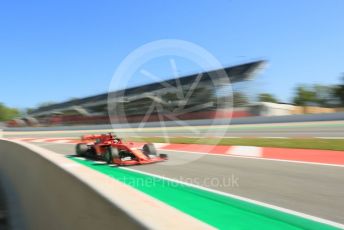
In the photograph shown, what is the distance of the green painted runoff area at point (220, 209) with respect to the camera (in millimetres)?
5734

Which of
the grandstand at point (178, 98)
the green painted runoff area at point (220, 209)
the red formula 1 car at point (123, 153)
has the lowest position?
the green painted runoff area at point (220, 209)

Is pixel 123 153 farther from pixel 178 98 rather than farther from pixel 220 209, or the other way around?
pixel 178 98

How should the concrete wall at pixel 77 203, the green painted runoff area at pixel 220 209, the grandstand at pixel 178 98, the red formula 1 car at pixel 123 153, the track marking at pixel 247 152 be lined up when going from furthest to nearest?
the grandstand at pixel 178 98 < the track marking at pixel 247 152 < the red formula 1 car at pixel 123 153 < the green painted runoff area at pixel 220 209 < the concrete wall at pixel 77 203

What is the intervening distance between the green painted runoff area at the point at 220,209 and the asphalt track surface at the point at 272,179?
0.35 metres

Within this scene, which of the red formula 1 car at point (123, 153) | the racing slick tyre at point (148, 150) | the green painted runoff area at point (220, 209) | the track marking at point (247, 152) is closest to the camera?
the green painted runoff area at point (220, 209)

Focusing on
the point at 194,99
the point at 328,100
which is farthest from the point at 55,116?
the point at 328,100

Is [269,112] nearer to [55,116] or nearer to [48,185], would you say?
[48,185]

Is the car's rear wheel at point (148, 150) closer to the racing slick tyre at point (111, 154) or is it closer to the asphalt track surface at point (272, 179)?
the asphalt track surface at point (272, 179)

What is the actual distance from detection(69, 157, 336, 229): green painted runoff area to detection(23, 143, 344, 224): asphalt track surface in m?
0.35

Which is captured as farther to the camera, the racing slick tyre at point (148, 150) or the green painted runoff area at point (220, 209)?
the racing slick tyre at point (148, 150)

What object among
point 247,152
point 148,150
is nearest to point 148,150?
point 148,150

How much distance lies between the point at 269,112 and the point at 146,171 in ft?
90.3

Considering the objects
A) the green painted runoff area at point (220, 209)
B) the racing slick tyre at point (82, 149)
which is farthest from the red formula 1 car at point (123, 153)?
the green painted runoff area at point (220, 209)

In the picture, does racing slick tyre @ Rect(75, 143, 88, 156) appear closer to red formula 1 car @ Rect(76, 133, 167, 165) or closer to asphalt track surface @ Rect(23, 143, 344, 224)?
red formula 1 car @ Rect(76, 133, 167, 165)
